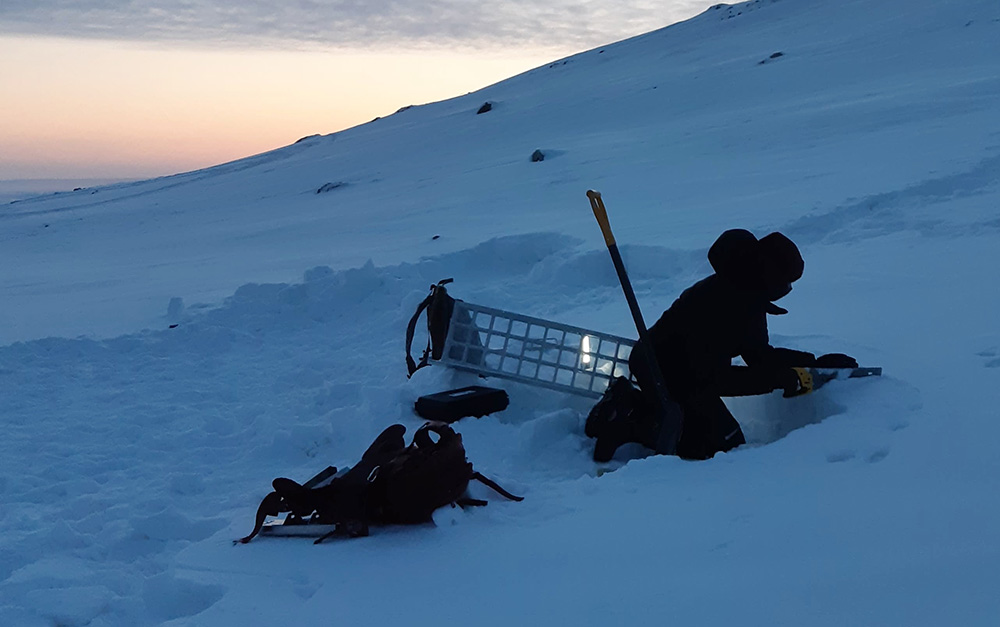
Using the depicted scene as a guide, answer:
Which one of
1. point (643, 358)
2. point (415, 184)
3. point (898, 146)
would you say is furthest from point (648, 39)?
point (643, 358)

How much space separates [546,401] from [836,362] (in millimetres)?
1570

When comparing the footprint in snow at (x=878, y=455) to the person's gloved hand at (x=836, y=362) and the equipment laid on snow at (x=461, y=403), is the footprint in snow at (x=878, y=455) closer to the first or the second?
the person's gloved hand at (x=836, y=362)

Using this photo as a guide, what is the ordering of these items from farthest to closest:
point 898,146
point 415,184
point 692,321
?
point 415,184 → point 898,146 → point 692,321

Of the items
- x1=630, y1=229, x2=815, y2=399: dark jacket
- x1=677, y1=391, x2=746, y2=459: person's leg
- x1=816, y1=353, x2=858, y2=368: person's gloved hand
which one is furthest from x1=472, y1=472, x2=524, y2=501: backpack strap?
x1=816, y1=353, x2=858, y2=368: person's gloved hand

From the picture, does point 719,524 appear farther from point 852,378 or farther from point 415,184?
point 415,184

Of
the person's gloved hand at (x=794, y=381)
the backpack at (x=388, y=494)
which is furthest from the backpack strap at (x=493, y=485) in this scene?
the person's gloved hand at (x=794, y=381)

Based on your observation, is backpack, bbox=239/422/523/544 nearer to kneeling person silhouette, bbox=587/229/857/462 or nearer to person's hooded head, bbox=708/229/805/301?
kneeling person silhouette, bbox=587/229/857/462

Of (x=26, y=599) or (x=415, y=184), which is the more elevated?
(x=415, y=184)

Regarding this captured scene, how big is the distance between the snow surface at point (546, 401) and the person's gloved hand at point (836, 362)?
0.14 m

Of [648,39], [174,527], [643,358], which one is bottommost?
[174,527]

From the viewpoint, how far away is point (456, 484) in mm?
3207

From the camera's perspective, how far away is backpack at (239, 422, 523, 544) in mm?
3102

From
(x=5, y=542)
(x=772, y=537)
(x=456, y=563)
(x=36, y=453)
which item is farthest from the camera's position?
(x=36, y=453)

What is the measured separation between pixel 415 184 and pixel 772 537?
44.6 ft
